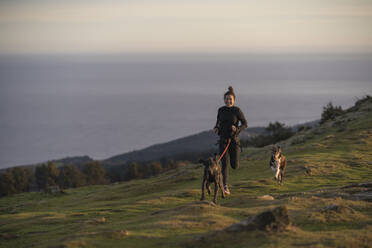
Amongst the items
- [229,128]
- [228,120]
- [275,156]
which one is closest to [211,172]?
[229,128]

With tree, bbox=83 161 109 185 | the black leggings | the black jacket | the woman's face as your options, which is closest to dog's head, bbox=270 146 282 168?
the black leggings

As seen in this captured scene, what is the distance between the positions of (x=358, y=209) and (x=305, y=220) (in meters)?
1.66

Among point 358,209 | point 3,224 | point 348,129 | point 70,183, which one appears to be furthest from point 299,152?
point 70,183

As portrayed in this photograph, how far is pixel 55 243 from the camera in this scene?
338 inches

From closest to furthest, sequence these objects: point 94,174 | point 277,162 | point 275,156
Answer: point 275,156 < point 277,162 < point 94,174

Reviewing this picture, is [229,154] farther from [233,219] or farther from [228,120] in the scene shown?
[233,219]

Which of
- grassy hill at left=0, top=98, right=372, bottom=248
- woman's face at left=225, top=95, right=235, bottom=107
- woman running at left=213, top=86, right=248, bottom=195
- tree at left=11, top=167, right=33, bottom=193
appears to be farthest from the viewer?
tree at left=11, top=167, right=33, bottom=193

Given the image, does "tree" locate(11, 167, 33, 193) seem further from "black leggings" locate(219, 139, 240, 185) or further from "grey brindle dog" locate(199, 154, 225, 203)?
"grey brindle dog" locate(199, 154, 225, 203)

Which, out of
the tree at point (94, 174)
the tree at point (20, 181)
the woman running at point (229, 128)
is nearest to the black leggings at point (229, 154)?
the woman running at point (229, 128)

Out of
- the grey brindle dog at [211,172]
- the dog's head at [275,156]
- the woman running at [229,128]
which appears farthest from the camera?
the dog's head at [275,156]

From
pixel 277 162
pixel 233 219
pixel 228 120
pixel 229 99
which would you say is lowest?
pixel 233 219

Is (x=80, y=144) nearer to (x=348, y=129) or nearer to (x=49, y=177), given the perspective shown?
(x=49, y=177)

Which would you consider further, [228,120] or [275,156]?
[275,156]

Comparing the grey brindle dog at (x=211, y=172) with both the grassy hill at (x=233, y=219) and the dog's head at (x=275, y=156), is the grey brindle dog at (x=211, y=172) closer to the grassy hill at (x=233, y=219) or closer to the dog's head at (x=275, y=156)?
the grassy hill at (x=233, y=219)
